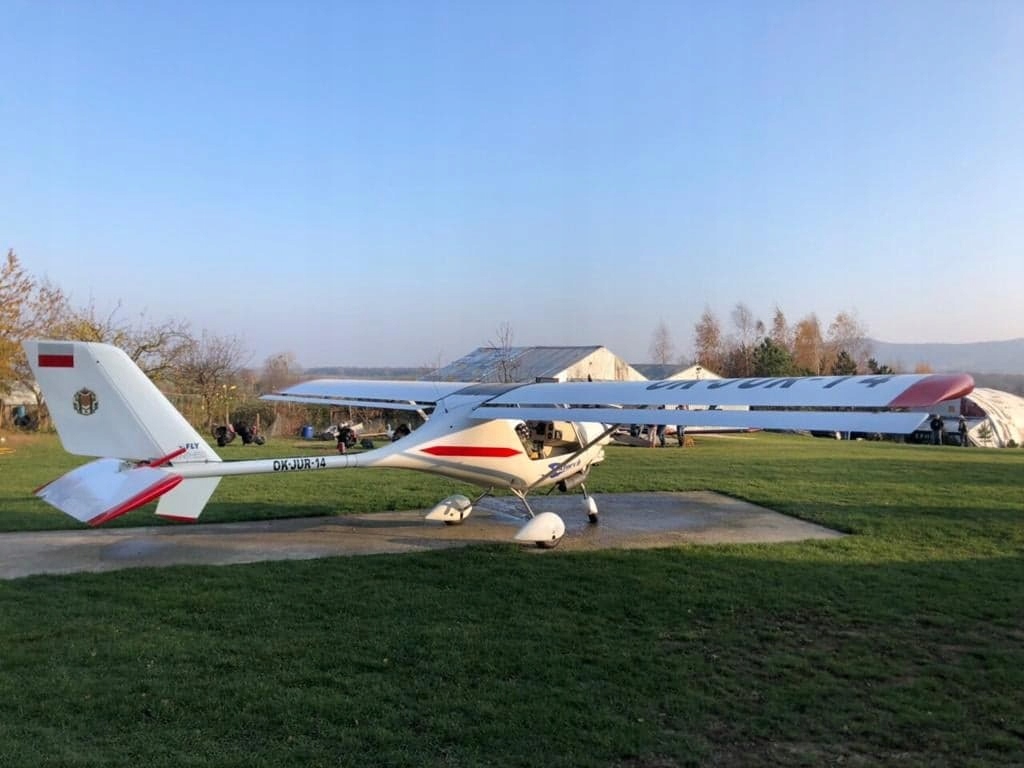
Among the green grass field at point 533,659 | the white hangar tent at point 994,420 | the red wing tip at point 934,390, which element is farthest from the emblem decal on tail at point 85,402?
the white hangar tent at point 994,420

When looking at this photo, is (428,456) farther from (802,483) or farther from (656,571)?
(802,483)

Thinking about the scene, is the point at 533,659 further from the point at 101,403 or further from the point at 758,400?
the point at 101,403

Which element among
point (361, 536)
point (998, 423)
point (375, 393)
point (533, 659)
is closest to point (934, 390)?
point (533, 659)

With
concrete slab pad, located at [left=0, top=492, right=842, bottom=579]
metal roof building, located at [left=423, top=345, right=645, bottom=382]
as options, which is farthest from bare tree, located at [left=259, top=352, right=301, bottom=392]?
concrete slab pad, located at [left=0, top=492, right=842, bottom=579]

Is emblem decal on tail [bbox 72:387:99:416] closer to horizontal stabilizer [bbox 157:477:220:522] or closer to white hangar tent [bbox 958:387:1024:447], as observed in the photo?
horizontal stabilizer [bbox 157:477:220:522]

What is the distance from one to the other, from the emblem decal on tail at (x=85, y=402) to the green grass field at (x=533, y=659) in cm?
174

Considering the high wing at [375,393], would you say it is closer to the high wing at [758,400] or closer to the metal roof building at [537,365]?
the high wing at [758,400]

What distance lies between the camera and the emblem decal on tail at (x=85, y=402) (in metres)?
7.40

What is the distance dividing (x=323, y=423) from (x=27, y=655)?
3025 centimetres

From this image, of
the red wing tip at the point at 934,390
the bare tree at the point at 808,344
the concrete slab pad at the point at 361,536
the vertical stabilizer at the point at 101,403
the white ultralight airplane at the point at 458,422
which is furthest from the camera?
the bare tree at the point at 808,344

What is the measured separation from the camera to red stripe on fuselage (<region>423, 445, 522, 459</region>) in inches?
380

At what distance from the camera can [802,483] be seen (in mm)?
15906

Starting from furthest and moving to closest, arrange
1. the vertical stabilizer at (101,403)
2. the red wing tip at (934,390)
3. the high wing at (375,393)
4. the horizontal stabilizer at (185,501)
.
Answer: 1. the high wing at (375,393)
2. the horizontal stabilizer at (185,501)
3. the vertical stabilizer at (101,403)
4. the red wing tip at (934,390)

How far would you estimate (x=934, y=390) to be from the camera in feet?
21.5
